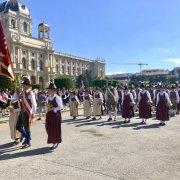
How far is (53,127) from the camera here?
759cm

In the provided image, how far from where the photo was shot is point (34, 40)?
85.6 meters

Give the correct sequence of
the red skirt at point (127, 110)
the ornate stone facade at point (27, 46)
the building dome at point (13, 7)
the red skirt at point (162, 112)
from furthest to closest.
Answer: the building dome at point (13, 7)
the ornate stone facade at point (27, 46)
the red skirt at point (127, 110)
the red skirt at point (162, 112)

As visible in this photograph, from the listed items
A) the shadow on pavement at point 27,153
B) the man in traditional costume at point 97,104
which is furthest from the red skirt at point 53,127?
the man in traditional costume at point 97,104

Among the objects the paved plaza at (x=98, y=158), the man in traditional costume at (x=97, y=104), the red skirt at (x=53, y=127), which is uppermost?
the man in traditional costume at (x=97, y=104)

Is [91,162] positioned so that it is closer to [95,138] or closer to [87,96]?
[95,138]

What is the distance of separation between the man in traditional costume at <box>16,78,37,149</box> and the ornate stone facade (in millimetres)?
66792

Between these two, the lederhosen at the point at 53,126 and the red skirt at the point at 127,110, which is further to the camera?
the red skirt at the point at 127,110

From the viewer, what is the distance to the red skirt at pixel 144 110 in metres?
12.6

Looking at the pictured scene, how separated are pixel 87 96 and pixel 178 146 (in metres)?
8.23

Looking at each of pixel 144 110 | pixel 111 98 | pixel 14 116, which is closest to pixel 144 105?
pixel 144 110

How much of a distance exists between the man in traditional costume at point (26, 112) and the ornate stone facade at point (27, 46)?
219 ft

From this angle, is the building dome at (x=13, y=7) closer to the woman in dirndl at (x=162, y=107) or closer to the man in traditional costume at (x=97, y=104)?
the man in traditional costume at (x=97, y=104)

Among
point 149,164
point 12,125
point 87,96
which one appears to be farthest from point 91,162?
point 87,96

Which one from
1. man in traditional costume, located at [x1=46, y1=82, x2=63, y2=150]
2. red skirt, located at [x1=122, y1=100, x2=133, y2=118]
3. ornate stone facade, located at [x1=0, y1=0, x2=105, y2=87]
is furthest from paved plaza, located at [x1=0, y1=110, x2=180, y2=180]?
ornate stone facade, located at [x1=0, y1=0, x2=105, y2=87]
